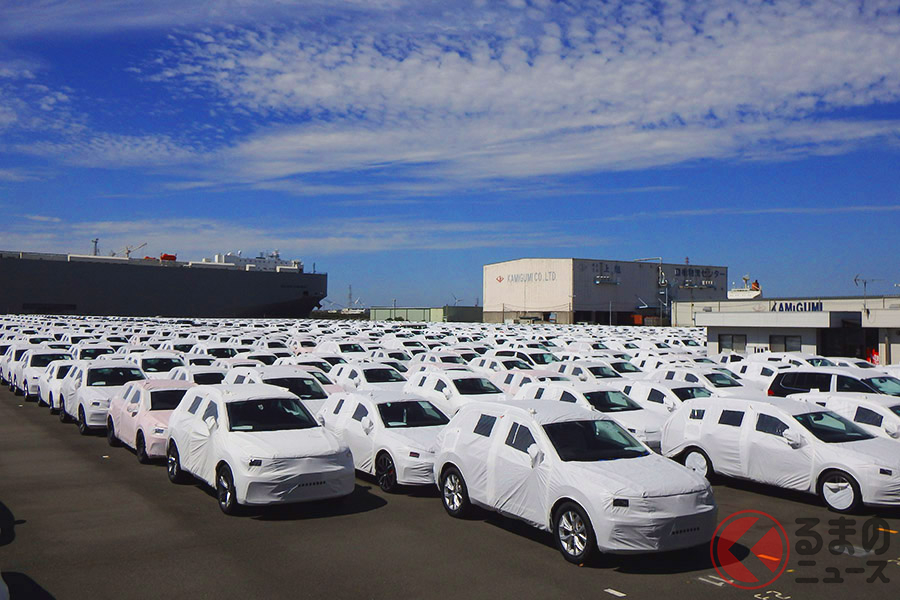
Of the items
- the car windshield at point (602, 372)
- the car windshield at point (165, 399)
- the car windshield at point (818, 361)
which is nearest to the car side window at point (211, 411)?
the car windshield at point (165, 399)

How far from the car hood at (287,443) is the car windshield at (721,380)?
12805 mm

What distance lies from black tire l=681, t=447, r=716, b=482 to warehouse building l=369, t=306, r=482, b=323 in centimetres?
9994

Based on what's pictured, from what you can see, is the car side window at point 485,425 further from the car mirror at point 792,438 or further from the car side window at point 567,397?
the car side window at point 567,397

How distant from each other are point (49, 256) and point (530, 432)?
11681 cm

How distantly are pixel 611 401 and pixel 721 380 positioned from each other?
20.5 feet

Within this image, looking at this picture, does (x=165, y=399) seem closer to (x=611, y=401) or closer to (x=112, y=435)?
(x=112, y=435)

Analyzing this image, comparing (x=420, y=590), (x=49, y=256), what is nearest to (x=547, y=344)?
(x=420, y=590)

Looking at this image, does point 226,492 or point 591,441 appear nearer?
point 591,441

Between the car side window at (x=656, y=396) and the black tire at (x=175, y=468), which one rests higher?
the car side window at (x=656, y=396)

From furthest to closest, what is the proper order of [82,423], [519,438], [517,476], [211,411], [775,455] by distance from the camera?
1. [82,423]
2. [775,455]
3. [211,411]
4. [519,438]
5. [517,476]

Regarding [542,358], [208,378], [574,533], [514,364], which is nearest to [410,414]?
[574,533]

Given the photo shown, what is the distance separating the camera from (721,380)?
1984 centimetres

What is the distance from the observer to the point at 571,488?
25.1 feet

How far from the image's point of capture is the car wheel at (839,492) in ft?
32.1
